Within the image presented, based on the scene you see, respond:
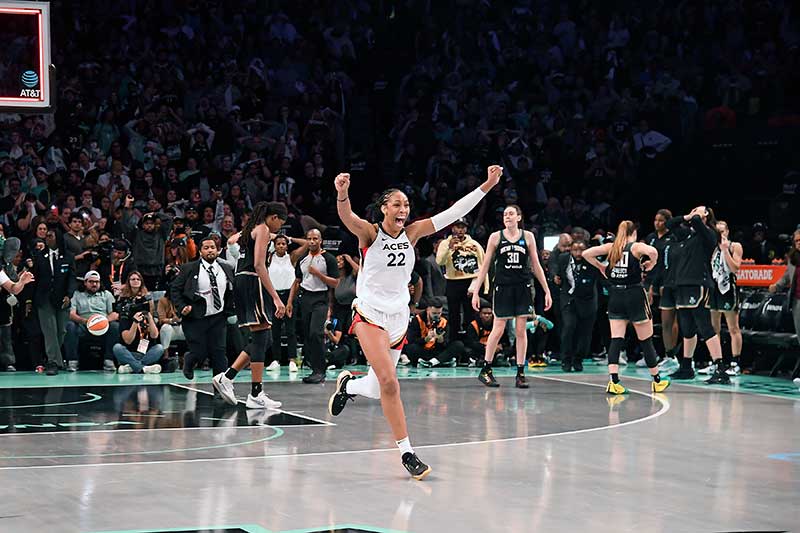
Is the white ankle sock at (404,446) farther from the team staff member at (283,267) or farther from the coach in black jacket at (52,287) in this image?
the coach in black jacket at (52,287)

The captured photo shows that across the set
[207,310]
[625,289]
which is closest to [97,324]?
[207,310]

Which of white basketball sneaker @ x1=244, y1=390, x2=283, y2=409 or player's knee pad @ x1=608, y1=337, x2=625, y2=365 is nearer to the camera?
white basketball sneaker @ x1=244, y1=390, x2=283, y2=409

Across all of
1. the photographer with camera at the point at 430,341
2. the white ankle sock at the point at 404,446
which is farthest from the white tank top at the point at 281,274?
the white ankle sock at the point at 404,446

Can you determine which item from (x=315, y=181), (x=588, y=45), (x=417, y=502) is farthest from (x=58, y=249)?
(x=588, y=45)

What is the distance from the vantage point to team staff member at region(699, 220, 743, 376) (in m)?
15.7

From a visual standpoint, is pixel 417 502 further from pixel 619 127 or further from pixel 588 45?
pixel 588 45

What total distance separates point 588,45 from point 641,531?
67.4ft

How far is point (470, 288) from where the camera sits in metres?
13.7

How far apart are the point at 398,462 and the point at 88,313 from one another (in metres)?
8.73

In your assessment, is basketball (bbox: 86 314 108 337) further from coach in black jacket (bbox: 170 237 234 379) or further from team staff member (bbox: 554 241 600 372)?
team staff member (bbox: 554 241 600 372)

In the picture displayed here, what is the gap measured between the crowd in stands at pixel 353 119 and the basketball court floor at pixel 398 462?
3605mm

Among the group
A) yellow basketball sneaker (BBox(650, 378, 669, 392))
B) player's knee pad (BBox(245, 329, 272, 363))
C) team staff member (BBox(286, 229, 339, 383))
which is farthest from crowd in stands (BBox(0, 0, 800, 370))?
player's knee pad (BBox(245, 329, 272, 363))

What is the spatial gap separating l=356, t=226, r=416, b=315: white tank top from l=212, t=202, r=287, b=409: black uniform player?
10.7 feet

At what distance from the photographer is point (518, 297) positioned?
1370 cm
